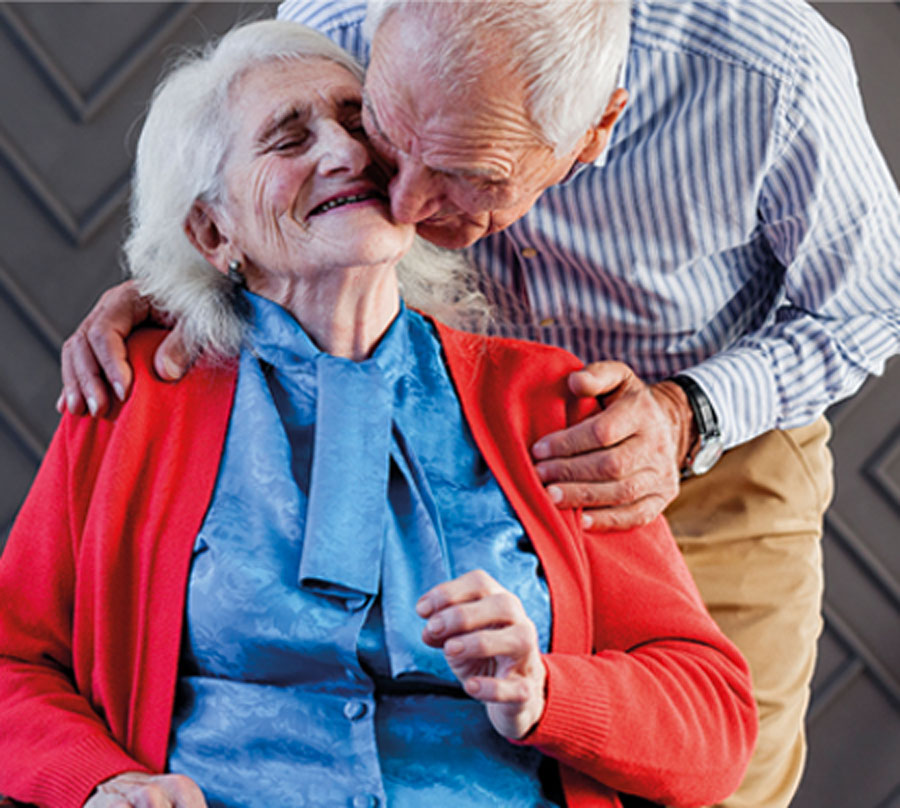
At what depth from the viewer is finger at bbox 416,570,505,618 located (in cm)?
93

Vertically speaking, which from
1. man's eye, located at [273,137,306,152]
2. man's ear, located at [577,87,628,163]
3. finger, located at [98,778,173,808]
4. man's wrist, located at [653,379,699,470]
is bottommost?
man's wrist, located at [653,379,699,470]

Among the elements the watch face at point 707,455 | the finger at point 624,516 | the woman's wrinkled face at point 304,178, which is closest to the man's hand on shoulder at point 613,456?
the finger at point 624,516

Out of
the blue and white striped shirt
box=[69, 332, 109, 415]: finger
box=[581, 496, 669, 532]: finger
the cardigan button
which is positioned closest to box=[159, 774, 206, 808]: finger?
the cardigan button

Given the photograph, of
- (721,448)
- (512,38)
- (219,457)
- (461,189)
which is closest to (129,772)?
(219,457)

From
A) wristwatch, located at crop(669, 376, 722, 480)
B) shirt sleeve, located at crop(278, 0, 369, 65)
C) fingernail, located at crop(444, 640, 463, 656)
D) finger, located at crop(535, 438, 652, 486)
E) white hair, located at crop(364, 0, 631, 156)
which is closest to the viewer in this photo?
fingernail, located at crop(444, 640, 463, 656)

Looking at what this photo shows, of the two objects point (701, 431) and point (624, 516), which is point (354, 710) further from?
point (701, 431)

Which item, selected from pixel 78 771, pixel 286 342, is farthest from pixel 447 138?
pixel 78 771

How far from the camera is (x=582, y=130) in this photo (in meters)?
1.17

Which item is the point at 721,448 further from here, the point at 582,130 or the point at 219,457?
the point at 219,457

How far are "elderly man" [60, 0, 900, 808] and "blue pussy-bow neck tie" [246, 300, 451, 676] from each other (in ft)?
0.56

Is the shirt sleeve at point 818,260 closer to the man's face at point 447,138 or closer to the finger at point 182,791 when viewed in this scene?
the man's face at point 447,138

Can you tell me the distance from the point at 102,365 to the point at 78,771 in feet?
1.59

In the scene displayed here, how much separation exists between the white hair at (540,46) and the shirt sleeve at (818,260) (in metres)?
0.47

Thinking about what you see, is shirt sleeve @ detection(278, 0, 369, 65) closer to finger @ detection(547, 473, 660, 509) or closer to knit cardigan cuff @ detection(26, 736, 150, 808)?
finger @ detection(547, 473, 660, 509)
